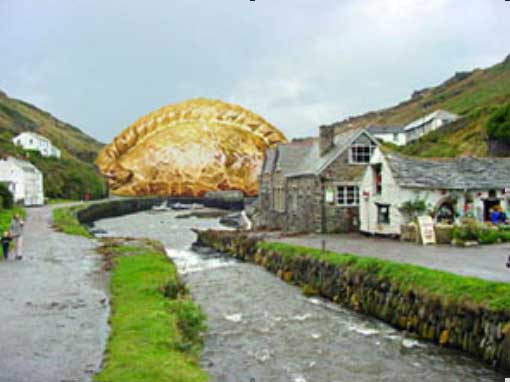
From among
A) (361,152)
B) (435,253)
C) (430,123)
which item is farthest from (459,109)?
(435,253)

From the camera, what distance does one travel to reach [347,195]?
3206 centimetres

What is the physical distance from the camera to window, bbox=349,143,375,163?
3222 centimetres

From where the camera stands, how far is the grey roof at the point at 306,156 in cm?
3219

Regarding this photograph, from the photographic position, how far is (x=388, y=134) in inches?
4144

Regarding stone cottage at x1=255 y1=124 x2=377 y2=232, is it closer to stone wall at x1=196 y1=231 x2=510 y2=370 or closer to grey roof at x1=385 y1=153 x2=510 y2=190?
grey roof at x1=385 y1=153 x2=510 y2=190

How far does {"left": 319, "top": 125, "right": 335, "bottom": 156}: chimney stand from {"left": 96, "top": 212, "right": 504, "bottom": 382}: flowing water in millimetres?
13636

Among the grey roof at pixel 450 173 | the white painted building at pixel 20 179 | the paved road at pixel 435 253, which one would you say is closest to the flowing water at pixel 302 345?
the paved road at pixel 435 253

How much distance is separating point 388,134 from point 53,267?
90.4 m

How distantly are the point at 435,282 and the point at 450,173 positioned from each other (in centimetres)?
1407

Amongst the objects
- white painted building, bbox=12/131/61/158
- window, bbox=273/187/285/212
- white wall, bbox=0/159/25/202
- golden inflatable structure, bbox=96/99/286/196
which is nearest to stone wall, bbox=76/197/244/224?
golden inflatable structure, bbox=96/99/286/196

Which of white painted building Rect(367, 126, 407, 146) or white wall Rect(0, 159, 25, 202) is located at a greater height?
white painted building Rect(367, 126, 407, 146)

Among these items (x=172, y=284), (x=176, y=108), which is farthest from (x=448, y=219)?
(x=176, y=108)

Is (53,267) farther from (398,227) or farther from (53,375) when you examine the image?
(398,227)

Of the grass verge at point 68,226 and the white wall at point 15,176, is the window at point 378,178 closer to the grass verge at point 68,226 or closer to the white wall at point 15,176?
the grass verge at point 68,226
